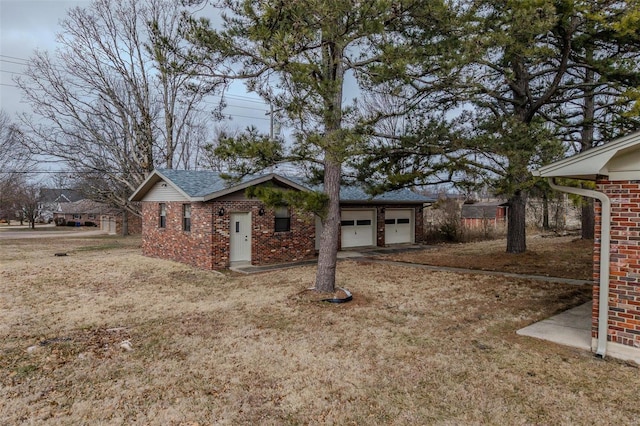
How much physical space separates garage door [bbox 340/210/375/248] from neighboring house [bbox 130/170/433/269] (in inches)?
1.8

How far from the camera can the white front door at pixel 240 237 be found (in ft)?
41.3

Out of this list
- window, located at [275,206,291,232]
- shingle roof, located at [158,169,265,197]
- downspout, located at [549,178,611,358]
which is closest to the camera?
downspout, located at [549,178,611,358]

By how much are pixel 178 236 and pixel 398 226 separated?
10.6m

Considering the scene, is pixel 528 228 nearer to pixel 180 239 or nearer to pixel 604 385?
pixel 180 239

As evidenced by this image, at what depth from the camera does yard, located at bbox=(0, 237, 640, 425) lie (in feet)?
11.6


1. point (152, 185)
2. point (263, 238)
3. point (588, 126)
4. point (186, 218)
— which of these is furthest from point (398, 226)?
point (152, 185)

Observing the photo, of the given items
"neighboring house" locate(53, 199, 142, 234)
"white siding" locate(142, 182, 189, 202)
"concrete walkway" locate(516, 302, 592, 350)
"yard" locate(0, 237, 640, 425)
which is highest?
"white siding" locate(142, 182, 189, 202)

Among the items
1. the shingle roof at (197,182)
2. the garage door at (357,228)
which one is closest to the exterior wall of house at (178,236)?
the shingle roof at (197,182)

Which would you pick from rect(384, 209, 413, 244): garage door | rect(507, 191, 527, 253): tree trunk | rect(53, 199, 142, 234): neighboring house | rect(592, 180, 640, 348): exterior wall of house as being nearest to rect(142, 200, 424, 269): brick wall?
rect(384, 209, 413, 244): garage door

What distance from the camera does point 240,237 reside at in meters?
12.8

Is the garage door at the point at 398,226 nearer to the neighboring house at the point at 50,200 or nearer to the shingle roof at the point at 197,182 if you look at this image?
the shingle roof at the point at 197,182

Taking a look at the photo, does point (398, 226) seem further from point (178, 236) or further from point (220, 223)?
point (178, 236)

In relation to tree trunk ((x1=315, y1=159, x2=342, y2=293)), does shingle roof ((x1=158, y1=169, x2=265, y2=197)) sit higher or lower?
higher

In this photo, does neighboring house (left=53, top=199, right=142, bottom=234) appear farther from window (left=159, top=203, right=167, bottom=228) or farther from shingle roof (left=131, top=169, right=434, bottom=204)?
shingle roof (left=131, top=169, right=434, bottom=204)
